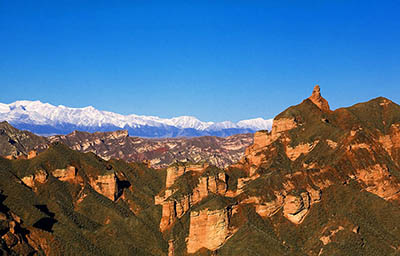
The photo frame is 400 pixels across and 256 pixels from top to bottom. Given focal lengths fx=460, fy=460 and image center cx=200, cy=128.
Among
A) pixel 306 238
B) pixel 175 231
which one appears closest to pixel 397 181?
pixel 306 238

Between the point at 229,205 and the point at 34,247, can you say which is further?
the point at 229,205

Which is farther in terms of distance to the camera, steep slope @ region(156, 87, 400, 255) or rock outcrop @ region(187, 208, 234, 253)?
rock outcrop @ region(187, 208, 234, 253)

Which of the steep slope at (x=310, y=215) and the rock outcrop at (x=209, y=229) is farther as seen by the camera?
the rock outcrop at (x=209, y=229)

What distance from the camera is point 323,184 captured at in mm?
189625

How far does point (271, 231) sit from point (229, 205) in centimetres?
1933

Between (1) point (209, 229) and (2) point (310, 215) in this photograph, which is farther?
(2) point (310, 215)

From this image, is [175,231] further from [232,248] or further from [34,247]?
[34,247]

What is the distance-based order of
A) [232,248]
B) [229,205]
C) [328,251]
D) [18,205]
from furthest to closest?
[18,205] < [229,205] < [232,248] < [328,251]

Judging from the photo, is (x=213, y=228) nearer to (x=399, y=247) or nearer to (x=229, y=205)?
(x=229, y=205)

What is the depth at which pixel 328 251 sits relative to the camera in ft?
531

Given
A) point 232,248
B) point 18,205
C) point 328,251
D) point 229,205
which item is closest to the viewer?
point 328,251

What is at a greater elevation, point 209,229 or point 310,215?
point 310,215

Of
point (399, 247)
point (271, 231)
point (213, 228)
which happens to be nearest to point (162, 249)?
point (213, 228)

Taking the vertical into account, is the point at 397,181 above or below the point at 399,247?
above
